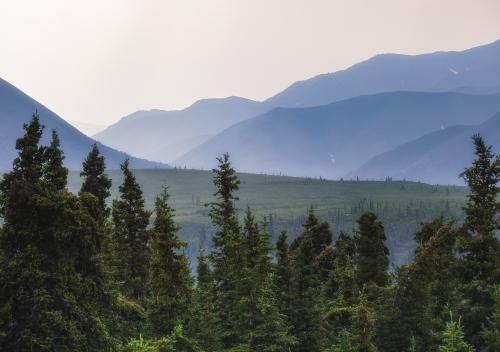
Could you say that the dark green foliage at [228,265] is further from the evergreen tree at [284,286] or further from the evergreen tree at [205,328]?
the evergreen tree at [284,286]

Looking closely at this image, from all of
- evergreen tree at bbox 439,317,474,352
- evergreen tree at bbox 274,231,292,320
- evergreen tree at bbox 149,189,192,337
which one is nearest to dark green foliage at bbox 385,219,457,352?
evergreen tree at bbox 274,231,292,320

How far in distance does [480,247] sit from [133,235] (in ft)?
75.3

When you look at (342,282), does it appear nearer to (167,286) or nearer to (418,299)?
(418,299)

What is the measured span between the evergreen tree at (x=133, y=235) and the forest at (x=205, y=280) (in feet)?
0.29

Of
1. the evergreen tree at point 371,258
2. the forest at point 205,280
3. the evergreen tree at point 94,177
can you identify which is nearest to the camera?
the forest at point 205,280

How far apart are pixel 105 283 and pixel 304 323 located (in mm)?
14791

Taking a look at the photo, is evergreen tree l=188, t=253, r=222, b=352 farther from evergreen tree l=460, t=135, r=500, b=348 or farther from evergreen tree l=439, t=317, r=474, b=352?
evergreen tree l=439, t=317, r=474, b=352

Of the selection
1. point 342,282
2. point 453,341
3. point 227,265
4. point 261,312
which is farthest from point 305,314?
point 453,341

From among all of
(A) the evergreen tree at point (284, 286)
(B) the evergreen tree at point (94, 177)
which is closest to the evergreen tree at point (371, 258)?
(A) the evergreen tree at point (284, 286)

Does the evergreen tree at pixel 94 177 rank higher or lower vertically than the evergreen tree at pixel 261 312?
higher

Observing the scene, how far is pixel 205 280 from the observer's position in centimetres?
4406

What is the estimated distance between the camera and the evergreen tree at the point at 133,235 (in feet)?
128

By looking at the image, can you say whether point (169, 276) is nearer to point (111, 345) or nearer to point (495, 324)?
point (111, 345)

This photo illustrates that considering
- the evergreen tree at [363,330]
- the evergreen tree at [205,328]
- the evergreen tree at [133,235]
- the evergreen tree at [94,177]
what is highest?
the evergreen tree at [94,177]
